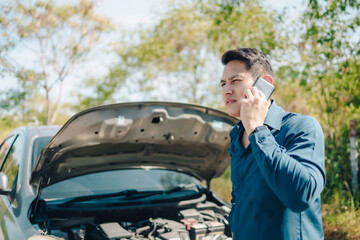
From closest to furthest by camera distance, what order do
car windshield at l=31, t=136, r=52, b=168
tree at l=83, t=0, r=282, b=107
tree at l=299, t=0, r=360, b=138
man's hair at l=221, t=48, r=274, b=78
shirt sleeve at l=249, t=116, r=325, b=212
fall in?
shirt sleeve at l=249, t=116, r=325, b=212, man's hair at l=221, t=48, r=274, b=78, car windshield at l=31, t=136, r=52, b=168, tree at l=299, t=0, r=360, b=138, tree at l=83, t=0, r=282, b=107

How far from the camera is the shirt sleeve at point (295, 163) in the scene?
1157 millimetres

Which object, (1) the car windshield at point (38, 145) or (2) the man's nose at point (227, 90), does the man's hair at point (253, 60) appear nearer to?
(2) the man's nose at point (227, 90)

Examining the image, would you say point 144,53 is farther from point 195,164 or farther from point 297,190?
point 297,190

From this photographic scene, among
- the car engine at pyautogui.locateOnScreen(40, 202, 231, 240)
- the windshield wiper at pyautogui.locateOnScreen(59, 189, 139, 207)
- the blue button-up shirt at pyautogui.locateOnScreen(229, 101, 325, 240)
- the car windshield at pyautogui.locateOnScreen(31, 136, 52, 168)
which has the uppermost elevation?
the blue button-up shirt at pyautogui.locateOnScreen(229, 101, 325, 240)

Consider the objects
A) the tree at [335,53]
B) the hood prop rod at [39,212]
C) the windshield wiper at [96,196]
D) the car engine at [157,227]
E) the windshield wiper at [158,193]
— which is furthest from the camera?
the tree at [335,53]

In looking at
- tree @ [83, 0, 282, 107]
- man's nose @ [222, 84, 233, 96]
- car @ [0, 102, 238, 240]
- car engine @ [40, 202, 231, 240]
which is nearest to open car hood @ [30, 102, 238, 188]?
car @ [0, 102, 238, 240]

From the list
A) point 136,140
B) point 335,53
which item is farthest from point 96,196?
point 335,53

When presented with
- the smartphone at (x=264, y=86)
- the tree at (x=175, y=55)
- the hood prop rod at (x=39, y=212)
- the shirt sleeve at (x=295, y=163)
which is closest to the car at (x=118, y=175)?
the hood prop rod at (x=39, y=212)

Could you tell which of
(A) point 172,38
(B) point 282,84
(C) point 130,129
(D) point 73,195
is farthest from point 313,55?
(A) point 172,38

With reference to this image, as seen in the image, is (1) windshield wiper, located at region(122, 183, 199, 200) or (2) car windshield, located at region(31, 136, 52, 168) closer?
(2) car windshield, located at region(31, 136, 52, 168)

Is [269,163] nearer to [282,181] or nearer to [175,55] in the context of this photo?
[282,181]

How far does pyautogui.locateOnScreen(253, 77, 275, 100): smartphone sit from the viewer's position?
1517mm

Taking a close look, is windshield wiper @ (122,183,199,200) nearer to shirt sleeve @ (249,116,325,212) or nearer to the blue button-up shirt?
the blue button-up shirt

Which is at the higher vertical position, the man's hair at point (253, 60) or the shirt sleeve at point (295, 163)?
the man's hair at point (253, 60)
